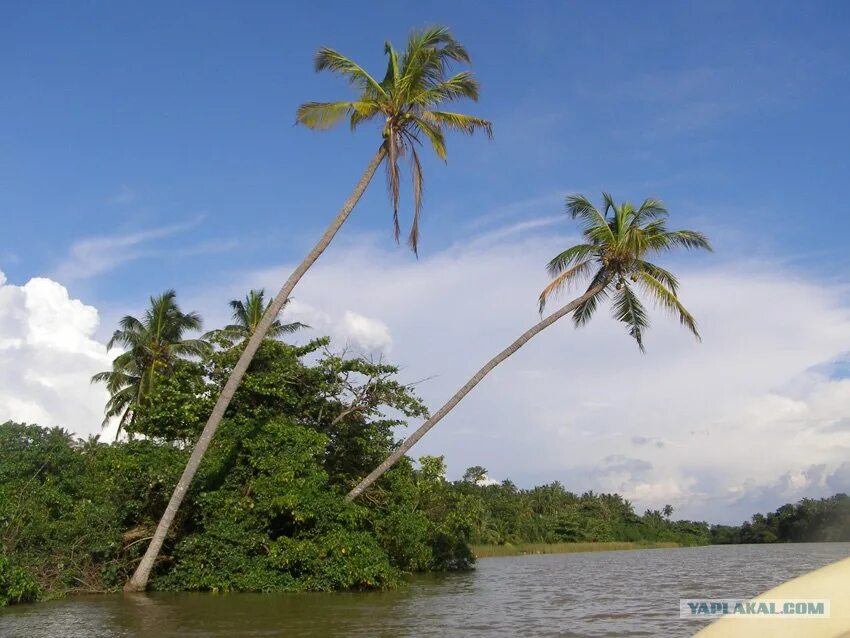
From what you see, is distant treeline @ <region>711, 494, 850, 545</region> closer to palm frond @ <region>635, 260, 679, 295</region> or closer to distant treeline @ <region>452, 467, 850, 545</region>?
distant treeline @ <region>452, 467, 850, 545</region>

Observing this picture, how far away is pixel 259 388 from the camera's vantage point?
20.6m

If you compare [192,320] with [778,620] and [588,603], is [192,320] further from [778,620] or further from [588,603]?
[778,620]

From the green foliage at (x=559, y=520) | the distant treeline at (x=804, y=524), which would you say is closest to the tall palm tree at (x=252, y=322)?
the green foliage at (x=559, y=520)

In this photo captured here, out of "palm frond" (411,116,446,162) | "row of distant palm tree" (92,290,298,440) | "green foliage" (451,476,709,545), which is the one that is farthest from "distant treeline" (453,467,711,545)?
"palm frond" (411,116,446,162)

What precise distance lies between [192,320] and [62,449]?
11.8 meters

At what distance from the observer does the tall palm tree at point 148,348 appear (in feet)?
103

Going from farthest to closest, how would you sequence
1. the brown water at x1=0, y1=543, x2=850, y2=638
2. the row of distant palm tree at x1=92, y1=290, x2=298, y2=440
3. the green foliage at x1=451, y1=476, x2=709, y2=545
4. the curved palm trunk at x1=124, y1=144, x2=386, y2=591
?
1. the green foliage at x1=451, y1=476, x2=709, y2=545
2. the row of distant palm tree at x1=92, y1=290, x2=298, y2=440
3. the curved palm trunk at x1=124, y1=144, x2=386, y2=591
4. the brown water at x1=0, y1=543, x2=850, y2=638

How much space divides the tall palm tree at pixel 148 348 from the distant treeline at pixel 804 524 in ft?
228

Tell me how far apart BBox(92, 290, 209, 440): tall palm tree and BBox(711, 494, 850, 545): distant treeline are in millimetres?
69539

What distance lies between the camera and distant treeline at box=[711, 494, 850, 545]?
247 feet

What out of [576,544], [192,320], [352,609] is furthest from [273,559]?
[576,544]

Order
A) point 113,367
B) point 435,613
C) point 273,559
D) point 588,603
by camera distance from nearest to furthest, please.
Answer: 1. point 435,613
2. point 588,603
3. point 273,559
4. point 113,367

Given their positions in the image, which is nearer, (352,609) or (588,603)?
(352,609)

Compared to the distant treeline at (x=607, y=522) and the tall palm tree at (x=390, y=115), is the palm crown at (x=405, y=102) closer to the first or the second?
the tall palm tree at (x=390, y=115)
